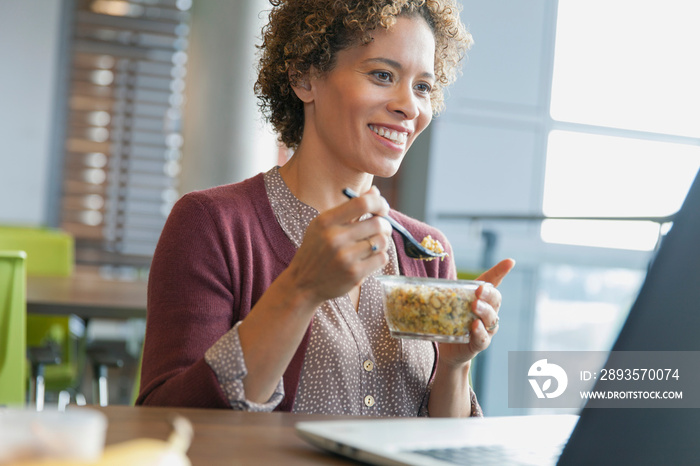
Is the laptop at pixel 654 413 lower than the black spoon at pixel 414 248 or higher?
lower

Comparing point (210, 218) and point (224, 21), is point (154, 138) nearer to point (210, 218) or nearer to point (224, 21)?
point (224, 21)

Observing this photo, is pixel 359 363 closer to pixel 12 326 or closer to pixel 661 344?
pixel 661 344

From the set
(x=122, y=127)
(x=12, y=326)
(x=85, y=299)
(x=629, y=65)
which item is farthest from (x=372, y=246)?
(x=122, y=127)

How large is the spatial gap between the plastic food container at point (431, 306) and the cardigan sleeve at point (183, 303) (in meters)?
0.27

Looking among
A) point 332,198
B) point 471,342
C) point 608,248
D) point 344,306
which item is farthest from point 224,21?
point 471,342

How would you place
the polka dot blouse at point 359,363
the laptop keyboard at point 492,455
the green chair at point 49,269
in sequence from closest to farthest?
1. the laptop keyboard at point 492,455
2. the polka dot blouse at point 359,363
3. the green chair at point 49,269

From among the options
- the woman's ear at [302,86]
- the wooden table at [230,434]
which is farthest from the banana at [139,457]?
the woman's ear at [302,86]

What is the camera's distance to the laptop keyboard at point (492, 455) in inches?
25.2

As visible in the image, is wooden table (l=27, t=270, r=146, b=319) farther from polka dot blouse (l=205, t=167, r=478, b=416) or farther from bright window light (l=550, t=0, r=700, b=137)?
bright window light (l=550, t=0, r=700, b=137)

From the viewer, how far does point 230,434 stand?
2.36 ft

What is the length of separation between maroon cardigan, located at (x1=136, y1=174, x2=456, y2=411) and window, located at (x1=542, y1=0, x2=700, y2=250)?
12.4ft

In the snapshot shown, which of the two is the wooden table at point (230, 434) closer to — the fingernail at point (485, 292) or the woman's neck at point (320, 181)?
the fingernail at point (485, 292)

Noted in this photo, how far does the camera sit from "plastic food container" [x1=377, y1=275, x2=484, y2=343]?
0.95 m

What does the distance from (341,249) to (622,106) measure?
467 centimetres
